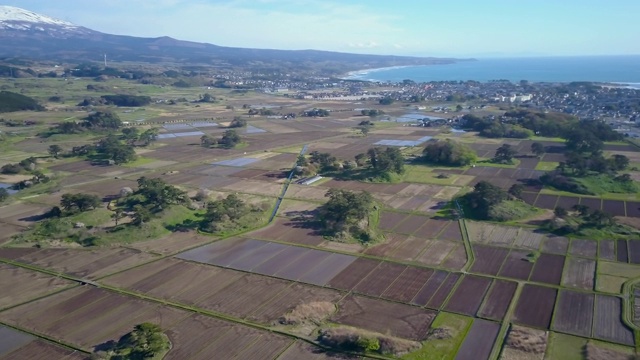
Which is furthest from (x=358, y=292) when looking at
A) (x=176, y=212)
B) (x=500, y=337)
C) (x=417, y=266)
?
(x=176, y=212)

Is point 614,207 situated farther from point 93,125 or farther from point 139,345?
point 93,125

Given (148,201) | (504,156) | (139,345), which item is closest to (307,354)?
(139,345)

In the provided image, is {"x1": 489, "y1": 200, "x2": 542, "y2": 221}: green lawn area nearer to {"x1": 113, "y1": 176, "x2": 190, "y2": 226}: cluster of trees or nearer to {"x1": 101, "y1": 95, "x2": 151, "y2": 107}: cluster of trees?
{"x1": 113, "y1": 176, "x2": 190, "y2": 226}: cluster of trees

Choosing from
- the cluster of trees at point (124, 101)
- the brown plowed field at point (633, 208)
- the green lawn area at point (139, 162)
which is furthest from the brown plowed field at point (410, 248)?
the cluster of trees at point (124, 101)

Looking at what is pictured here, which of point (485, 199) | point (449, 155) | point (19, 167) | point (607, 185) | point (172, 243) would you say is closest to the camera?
point (172, 243)

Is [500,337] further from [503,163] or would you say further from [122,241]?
[503,163]

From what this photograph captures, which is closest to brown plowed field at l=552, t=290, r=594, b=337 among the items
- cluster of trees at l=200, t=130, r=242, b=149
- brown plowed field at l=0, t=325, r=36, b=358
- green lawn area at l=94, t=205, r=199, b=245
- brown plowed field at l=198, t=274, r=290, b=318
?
brown plowed field at l=198, t=274, r=290, b=318
